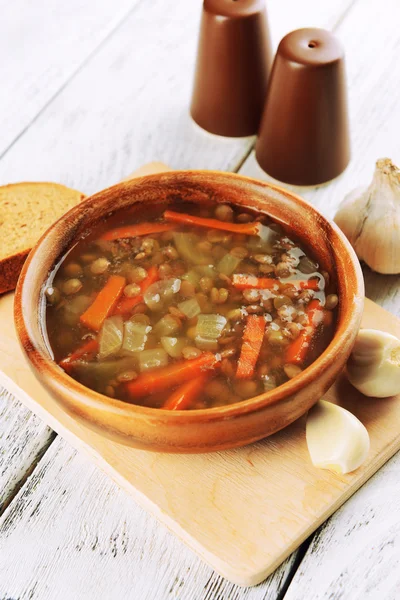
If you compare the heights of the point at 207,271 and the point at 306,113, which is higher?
the point at 306,113

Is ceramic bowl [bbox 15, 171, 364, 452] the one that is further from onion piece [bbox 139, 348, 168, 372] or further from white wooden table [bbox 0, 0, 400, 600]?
white wooden table [bbox 0, 0, 400, 600]

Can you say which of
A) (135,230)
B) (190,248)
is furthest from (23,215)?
(190,248)

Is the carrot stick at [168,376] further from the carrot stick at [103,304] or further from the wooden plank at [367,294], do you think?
the wooden plank at [367,294]

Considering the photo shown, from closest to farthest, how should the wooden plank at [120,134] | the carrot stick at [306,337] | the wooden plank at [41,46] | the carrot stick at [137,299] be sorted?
1. the carrot stick at [306,337]
2. the carrot stick at [137,299]
3. the wooden plank at [120,134]
4. the wooden plank at [41,46]

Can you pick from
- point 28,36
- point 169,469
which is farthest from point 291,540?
point 28,36

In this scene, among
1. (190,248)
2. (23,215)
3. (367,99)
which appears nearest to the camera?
(190,248)

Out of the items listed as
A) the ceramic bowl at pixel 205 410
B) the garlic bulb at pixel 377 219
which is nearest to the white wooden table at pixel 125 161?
the garlic bulb at pixel 377 219

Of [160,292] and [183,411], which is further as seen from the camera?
[160,292]

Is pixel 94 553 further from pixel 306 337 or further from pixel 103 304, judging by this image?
pixel 306 337
